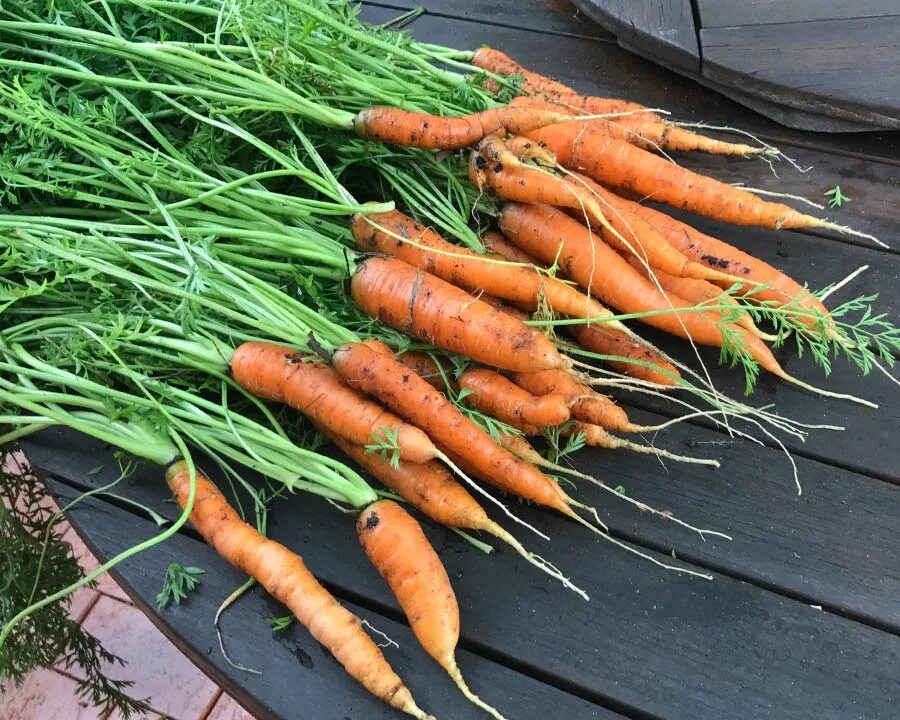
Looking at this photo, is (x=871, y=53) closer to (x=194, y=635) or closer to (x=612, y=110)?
(x=612, y=110)

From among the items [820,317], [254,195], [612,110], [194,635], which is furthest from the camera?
[612,110]

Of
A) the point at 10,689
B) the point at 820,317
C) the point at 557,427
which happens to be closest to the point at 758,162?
the point at 820,317

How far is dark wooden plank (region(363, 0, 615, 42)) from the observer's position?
2.07 meters

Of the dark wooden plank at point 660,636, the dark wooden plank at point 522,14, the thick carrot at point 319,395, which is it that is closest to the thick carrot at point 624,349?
the dark wooden plank at point 660,636

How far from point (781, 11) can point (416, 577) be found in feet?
5.57

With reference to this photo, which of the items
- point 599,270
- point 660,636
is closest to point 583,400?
point 599,270

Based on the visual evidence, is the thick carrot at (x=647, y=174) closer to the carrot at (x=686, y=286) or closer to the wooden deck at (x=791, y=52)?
the carrot at (x=686, y=286)

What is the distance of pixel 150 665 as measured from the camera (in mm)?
2021

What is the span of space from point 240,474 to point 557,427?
622 mm

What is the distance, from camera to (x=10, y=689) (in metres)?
2.02

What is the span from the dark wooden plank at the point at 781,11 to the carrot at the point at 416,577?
5.00ft

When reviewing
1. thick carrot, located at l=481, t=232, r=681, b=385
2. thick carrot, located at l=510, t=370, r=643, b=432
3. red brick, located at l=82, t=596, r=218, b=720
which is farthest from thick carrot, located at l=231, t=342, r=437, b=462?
red brick, located at l=82, t=596, r=218, b=720

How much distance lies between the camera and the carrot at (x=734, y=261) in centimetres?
138

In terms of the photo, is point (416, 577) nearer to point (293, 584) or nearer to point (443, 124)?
point (293, 584)
